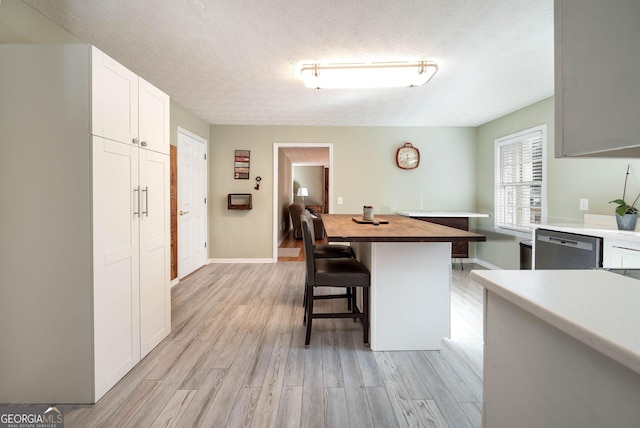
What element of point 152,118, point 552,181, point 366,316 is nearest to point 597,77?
point 366,316

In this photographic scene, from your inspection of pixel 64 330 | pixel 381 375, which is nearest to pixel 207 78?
pixel 64 330

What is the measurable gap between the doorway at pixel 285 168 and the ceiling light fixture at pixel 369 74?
6.89 ft

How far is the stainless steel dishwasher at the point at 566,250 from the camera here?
2.45m

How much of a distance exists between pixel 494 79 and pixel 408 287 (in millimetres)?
2399

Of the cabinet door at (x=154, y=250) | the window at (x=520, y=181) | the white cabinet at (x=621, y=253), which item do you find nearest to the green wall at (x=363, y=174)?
the window at (x=520, y=181)

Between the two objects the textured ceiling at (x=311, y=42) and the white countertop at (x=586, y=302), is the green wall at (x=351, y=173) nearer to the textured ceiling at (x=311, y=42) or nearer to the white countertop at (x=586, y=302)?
the textured ceiling at (x=311, y=42)

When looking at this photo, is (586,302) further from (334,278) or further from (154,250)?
(154,250)

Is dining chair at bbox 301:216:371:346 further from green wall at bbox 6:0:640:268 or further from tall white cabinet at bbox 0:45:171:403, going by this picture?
green wall at bbox 6:0:640:268

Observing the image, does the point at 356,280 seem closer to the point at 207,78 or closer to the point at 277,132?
the point at 207,78

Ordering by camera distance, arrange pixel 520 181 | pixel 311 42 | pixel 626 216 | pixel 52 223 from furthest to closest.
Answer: pixel 520 181 → pixel 626 216 → pixel 311 42 → pixel 52 223

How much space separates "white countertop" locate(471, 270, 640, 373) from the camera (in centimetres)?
50

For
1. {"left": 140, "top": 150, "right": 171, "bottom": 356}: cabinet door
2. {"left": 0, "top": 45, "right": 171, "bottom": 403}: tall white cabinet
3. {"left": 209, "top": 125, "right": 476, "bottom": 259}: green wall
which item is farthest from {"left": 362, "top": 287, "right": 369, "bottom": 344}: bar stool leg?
{"left": 209, "top": 125, "right": 476, "bottom": 259}: green wall

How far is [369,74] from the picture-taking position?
281 cm

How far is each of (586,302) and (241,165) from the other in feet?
15.7
